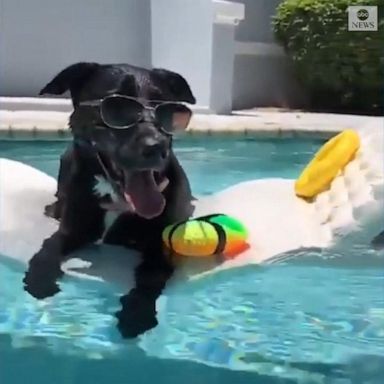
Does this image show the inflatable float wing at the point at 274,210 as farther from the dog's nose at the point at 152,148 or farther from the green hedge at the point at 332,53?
the green hedge at the point at 332,53

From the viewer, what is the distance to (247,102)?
36.6 ft

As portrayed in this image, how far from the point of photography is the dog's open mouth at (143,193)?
255 cm

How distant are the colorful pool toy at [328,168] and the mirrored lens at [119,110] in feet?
2.55

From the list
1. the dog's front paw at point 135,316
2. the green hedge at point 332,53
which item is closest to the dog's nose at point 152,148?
the dog's front paw at point 135,316

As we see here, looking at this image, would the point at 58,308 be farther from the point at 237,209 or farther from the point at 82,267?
the point at 237,209

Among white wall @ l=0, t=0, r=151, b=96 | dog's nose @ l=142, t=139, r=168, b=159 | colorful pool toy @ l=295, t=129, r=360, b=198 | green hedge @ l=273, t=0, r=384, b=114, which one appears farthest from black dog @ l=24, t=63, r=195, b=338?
green hedge @ l=273, t=0, r=384, b=114

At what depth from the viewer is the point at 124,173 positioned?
8.38 ft

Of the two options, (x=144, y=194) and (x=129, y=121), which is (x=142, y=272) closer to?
(x=144, y=194)

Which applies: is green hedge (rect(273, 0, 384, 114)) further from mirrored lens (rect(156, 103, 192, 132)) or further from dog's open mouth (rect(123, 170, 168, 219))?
dog's open mouth (rect(123, 170, 168, 219))

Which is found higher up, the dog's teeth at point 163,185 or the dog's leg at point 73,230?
the dog's teeth at point 163,185

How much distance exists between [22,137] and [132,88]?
3504 millimetres

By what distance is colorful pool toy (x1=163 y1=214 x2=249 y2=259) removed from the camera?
8.54ft

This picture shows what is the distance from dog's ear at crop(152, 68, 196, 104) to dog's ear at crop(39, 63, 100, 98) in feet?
0.59

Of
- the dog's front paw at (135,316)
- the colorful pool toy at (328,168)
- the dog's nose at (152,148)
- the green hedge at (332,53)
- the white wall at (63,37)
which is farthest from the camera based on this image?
the green hedge at (332,53)
